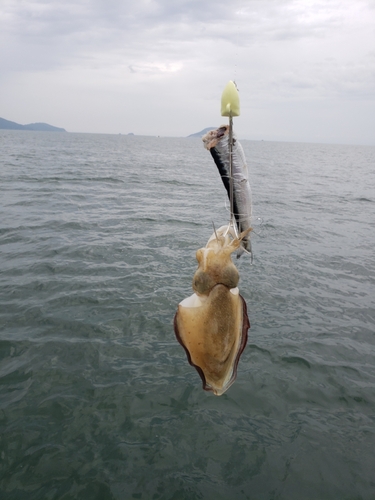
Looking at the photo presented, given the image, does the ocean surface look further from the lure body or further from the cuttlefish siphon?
the lure body

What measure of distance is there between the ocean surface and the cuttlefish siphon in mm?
2369

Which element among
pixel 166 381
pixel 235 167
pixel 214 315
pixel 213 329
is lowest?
pixel 166 381

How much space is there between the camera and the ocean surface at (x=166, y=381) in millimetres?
4262

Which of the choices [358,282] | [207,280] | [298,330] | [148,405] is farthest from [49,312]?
[358,282]

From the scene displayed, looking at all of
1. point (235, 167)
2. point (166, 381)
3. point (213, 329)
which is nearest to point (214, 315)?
point (213, 329)

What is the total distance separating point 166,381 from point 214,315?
11.1ft

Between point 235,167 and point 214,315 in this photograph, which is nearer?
point 214,315

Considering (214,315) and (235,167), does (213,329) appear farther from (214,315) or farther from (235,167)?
(235,167)

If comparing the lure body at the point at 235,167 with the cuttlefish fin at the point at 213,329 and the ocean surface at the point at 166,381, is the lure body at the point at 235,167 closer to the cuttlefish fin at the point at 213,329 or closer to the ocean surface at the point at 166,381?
the cuttlefish fin at the point at 213,329

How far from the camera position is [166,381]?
5.62 m

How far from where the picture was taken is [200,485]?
4164 millimetres

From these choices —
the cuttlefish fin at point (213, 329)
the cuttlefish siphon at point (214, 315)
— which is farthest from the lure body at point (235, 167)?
the cuttlefish fin at point (213, 329)

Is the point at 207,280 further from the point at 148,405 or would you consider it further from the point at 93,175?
the point at 93,175

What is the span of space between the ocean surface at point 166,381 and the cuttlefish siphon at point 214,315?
237 centimetres
